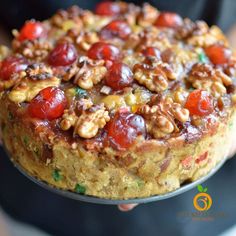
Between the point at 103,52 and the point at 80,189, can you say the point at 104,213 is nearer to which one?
the point at 80,189

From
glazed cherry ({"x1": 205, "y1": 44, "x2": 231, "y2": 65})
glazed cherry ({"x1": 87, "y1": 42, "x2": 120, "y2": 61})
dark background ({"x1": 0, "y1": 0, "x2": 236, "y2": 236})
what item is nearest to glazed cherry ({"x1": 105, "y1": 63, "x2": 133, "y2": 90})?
glazed cherry ({"x1": 87, "y1": 42, "x2": 120, "y2": 61})

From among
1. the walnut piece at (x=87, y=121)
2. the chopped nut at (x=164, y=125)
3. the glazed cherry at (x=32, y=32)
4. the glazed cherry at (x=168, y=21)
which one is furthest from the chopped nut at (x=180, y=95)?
the glazed cherry at (x=32, y=32)

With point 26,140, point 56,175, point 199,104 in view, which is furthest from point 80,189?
point 199,104

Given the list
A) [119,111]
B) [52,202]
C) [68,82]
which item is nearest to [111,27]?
[68,82]

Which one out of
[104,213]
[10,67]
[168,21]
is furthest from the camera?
[104,213]

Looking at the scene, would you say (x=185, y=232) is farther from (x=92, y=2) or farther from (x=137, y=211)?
(x=92, y=2)

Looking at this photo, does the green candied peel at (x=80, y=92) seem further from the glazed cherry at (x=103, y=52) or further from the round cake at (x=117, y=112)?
the glazed cherry at (x=103, y=52)
